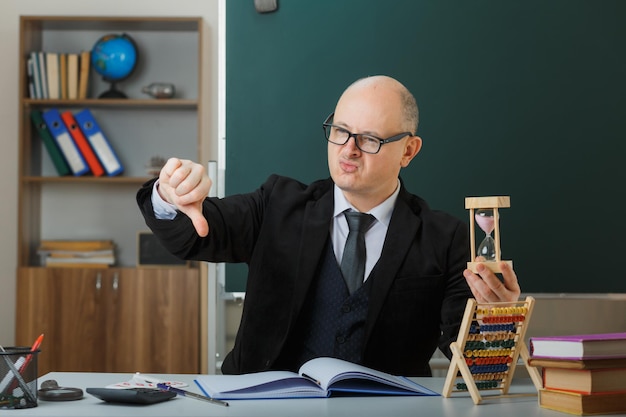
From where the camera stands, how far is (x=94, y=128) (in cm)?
444

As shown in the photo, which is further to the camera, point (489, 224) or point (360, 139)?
point (360, 139)

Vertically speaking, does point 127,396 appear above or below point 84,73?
below

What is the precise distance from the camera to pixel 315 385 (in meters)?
1.56

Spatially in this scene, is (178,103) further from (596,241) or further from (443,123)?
(596,241)

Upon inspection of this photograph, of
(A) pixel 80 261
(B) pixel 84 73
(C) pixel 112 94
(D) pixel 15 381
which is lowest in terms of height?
(A) pixel 80 261

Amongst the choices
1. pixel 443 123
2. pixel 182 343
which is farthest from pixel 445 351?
pixel 182 343

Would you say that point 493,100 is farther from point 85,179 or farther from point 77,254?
point 77,254

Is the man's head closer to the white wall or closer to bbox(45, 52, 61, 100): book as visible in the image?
the white wall

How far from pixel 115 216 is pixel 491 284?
3.39 meters

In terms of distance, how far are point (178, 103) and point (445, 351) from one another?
2773 mm

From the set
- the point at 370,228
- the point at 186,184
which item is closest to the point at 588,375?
the point at 186,184

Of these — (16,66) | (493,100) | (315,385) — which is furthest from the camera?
(16,66)

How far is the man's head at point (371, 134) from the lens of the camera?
7.22 feet

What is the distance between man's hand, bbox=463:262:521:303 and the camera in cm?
160
